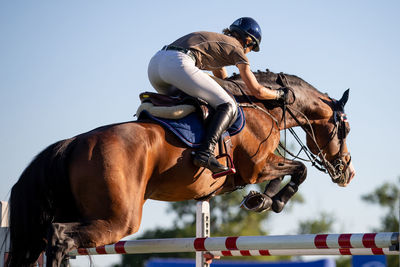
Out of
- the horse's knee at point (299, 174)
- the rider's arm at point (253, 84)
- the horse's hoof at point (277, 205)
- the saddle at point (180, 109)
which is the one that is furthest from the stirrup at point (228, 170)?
the horse's knee at point (299, 174)

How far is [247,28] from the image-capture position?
6.73 meters

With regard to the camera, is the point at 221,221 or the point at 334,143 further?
the point at 221,221

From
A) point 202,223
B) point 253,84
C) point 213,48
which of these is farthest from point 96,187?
point 253,84

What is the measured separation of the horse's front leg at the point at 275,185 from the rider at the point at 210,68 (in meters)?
0.73

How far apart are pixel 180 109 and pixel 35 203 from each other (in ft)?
5.12

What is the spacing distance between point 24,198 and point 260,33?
3.09 meters

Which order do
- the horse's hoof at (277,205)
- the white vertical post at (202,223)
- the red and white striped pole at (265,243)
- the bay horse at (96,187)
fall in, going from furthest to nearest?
the horse's hoof at (277,205) → the white vertical post at (202,223) → the bay horse at (96,187) → the red and white striped pole at (265,243)

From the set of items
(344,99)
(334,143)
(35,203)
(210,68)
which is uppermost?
(210,68)

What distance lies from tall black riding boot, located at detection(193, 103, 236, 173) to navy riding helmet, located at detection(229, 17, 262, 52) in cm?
105

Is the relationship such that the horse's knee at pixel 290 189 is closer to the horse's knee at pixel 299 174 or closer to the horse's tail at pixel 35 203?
the horse's knee at pixel 299 174

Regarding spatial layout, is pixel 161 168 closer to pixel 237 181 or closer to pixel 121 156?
pixel 121 156

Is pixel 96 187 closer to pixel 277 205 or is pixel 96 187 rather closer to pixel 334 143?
pixel 277 205

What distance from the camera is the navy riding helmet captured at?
22.1ft

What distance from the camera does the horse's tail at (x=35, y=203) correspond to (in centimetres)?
517
